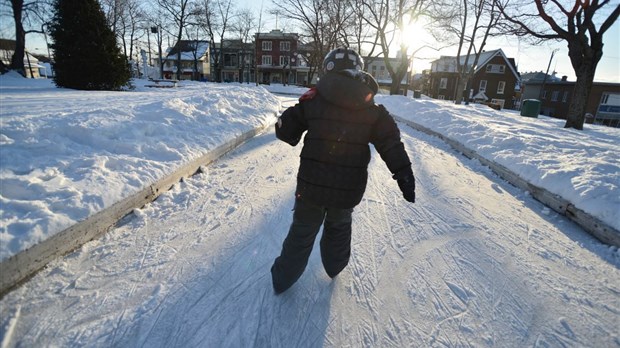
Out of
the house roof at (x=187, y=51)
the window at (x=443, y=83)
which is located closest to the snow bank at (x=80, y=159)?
the window at (x=443, y=83)

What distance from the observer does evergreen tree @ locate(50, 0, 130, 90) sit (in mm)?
11688

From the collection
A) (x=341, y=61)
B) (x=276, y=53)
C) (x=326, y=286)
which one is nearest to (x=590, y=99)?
(x=276, y=53)

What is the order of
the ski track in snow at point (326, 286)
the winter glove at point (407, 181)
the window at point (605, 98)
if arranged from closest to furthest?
the ski track in snow at point (326, 286)
the winter glove at point (407, 181)
the window at point (605, 98)

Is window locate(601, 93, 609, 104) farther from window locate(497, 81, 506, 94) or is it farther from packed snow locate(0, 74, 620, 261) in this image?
packed snow locate(0, 74, 620, 261)

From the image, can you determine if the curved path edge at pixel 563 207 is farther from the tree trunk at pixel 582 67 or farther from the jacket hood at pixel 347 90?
the tree trunk at pixel 582 67

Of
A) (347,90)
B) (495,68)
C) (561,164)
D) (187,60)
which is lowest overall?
(561,164)

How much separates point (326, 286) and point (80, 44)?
13.9 meters

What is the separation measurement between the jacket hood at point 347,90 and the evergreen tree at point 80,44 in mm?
13412

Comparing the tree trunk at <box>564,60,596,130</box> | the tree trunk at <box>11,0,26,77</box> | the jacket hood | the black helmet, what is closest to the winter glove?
the jacket hood

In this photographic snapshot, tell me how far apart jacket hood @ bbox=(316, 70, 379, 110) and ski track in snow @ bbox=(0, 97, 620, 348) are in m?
1.46

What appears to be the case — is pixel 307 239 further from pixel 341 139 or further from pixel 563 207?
pixel 563 207

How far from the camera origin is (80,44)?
11.7 m

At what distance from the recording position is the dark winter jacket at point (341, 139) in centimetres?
207

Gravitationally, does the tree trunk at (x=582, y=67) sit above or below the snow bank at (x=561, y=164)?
above
